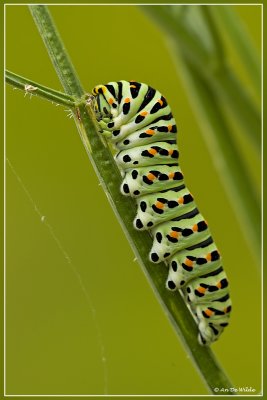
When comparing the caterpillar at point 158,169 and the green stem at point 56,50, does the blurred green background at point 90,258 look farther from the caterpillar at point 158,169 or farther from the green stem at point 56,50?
the green stem at point 56,50

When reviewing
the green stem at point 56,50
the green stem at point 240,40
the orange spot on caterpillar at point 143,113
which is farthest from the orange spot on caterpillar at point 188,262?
the green stem at point 240,40

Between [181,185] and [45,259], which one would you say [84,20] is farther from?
[181,185]

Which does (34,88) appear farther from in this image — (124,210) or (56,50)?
(124,210)

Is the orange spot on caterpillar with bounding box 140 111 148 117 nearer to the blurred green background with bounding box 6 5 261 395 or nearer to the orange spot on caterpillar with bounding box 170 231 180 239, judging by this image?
the orange spot on caterpillar with bounding box 170 231 180 239

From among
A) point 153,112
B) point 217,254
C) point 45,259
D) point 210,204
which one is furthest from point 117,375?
point 153,112

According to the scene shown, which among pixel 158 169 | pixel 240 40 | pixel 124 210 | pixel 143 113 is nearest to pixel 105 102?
pixel 143 113

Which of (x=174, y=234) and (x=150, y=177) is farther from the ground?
(x=150, y=177)
